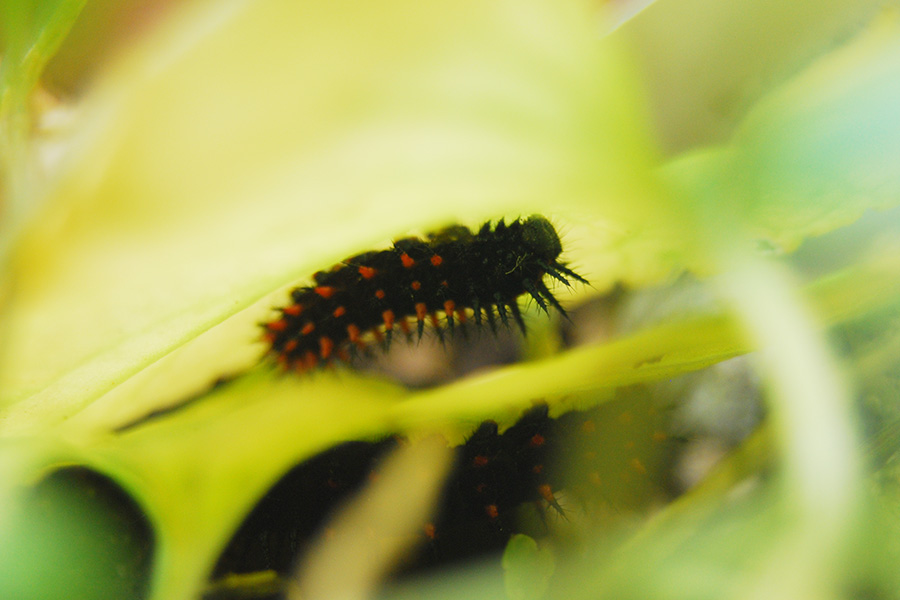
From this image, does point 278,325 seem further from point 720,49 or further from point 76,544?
point 720,49

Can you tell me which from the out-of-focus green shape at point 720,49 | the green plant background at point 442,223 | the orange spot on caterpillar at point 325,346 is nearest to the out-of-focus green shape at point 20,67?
the green plant background at point 442,223

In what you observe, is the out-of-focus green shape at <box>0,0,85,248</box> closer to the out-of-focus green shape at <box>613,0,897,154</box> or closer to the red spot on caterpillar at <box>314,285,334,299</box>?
the red spot on caterpillar at <box>314,285,334,299</box>

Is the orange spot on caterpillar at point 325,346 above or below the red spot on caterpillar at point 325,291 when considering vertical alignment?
below

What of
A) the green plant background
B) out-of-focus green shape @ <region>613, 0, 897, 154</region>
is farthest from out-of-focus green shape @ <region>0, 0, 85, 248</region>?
out-of-focus green shape @ <region>613, 0, 897, 154</region>

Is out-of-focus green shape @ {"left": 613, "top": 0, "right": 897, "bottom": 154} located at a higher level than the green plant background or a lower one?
higher

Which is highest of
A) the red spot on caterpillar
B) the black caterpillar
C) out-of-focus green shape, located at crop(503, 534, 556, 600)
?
the red spot on caterpillar

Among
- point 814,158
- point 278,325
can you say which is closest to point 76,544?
point 278,325

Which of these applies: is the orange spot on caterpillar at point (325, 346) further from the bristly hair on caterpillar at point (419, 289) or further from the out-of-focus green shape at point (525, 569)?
the out-of-focus green shape at point (525, 569)

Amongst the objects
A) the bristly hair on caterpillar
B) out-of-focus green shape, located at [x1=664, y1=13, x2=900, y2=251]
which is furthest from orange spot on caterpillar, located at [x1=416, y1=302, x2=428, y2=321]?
out-of-focus green shape, located at [x1=664, y1=13, x2=900, y2=251]

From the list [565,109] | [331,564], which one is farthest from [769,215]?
[331,564]
